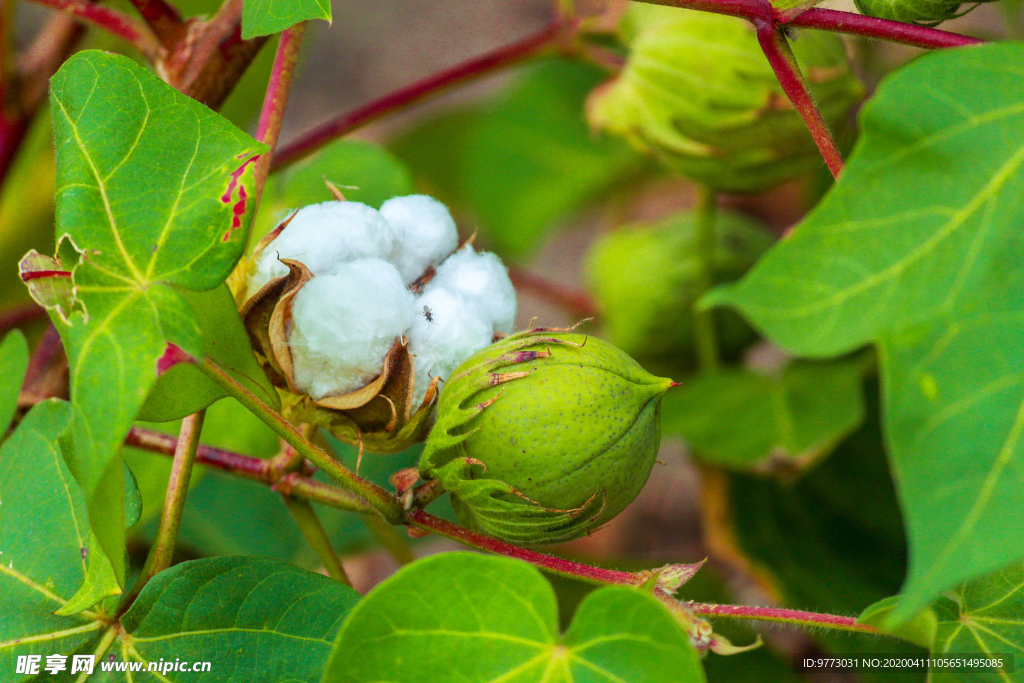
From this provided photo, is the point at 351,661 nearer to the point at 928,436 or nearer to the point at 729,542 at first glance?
the point at 928,436

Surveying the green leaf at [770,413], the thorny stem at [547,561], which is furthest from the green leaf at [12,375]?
the green leaf at [770,413]

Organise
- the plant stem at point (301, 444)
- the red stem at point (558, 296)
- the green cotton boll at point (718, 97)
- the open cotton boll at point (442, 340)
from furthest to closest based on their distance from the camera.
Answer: the red stem at point (558, 296)
the green cotton boll at point (718, 97)
the open cotton boll at point (442, 340)
the plant stem at point (301, 444)

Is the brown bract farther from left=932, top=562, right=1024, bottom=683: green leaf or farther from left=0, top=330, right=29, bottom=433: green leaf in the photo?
left=932, top=562, right=1024, bottom=683: green leaf

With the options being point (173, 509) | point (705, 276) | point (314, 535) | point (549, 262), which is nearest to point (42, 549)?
→ point (173, 509)

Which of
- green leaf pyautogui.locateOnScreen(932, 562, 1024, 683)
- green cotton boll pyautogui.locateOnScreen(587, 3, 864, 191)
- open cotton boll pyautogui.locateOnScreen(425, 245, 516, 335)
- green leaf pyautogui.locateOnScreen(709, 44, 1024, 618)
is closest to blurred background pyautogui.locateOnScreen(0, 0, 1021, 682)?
green cotton boll pyautogui.locateOnScreen(587, 3, 864, 191)

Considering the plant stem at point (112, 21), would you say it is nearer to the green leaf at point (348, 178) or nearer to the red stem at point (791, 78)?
the green leaf at point (348, 178)

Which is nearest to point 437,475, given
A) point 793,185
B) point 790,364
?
point 790,364
